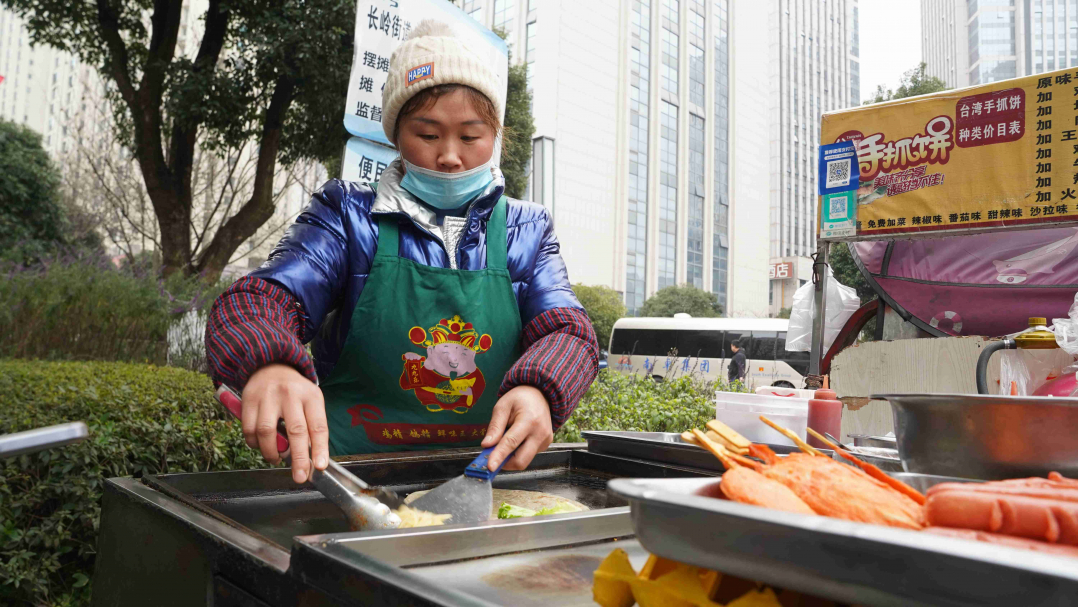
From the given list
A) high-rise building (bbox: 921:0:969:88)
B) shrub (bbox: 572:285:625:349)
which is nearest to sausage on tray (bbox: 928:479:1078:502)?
high-rise building (bbox: 921:0:969:88)

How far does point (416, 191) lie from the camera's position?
175 cm

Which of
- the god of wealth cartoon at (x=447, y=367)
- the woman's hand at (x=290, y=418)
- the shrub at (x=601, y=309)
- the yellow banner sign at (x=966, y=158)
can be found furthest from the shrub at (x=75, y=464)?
the shrub at (x=601, y=309)

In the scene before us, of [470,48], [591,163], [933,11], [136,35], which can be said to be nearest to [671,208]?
[591,163]

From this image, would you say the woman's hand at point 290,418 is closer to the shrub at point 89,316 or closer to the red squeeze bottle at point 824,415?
the red squeeze bottle at point 824,415

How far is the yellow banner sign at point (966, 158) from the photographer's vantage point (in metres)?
3.16

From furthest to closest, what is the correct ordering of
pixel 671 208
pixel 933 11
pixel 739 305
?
1. pixel 739 305
2. pixel 671 208
3. pixel 933 11

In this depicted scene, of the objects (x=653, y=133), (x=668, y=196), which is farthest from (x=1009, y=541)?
(x=653, y=133)

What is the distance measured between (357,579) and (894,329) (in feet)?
14.7

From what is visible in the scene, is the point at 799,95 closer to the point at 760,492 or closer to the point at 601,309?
the point at 601,309

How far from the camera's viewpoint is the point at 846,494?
1.70 feet

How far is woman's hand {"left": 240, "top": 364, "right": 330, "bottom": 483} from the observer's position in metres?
1.01

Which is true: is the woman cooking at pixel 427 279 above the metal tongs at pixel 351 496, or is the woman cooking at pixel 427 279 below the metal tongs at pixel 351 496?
above

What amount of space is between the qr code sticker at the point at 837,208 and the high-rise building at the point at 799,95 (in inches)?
1887

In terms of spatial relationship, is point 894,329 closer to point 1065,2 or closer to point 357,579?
point 357,579
